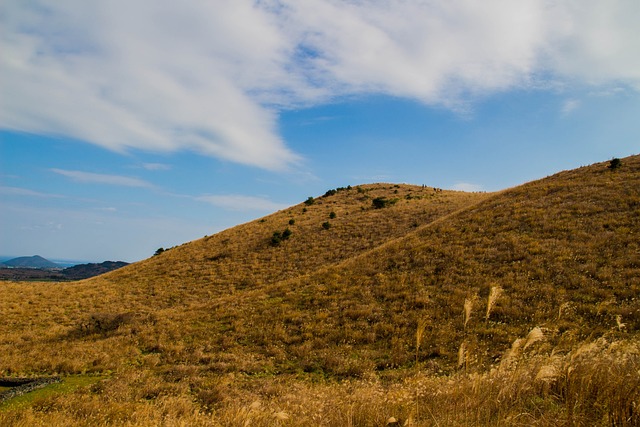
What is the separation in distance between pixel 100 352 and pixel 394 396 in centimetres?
1497

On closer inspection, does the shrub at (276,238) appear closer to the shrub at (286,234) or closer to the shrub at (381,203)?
the shrub at (286,234)

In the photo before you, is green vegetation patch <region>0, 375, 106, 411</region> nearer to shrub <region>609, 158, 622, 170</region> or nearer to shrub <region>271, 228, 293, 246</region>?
shrub <region>271, 228, 293, 246</region>

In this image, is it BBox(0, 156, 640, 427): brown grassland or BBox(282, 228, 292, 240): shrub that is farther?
BBox(282, 228, 292, 240): shrub

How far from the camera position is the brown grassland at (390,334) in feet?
17.9

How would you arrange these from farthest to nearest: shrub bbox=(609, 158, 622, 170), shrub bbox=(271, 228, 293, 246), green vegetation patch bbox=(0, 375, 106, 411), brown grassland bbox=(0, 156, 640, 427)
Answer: shrub bbox=(271, 228, 293, 246)
shrub bbox=(609, 158, 622, 170)
green vegetation patch bbox=(0, 375, 106, 411)
brown grassland bbox=(0, 156, 640, 427)

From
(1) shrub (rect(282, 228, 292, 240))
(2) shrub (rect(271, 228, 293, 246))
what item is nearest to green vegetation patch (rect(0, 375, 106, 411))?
(2) shrub (rect(271, 228, 293, 246))

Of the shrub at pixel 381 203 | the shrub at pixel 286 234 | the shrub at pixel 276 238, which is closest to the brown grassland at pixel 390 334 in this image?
the shrub at pixel 276 238

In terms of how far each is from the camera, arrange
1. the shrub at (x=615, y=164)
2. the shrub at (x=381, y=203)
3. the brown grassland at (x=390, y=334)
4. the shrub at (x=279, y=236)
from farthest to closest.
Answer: the shrub at (x=381, y=203) → the shrub at (x=279, y=236) → the shrub at (x=615, y=164) → the brown grassland at (x=390, y=334)

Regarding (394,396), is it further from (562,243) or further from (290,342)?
(562,243)

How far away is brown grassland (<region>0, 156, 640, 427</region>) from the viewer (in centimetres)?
545

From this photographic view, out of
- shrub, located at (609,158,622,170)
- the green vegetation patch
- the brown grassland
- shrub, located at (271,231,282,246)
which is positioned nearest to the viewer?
the brown grassland

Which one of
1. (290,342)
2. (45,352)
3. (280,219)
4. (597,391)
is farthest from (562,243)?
(280,219)

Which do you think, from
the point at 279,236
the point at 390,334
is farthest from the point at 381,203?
the point at 390,334

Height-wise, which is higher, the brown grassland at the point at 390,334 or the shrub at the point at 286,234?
the shrub at the point at 286,234
